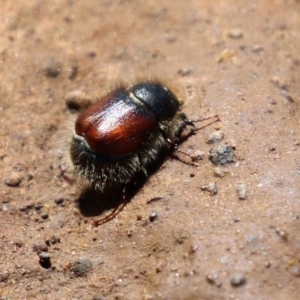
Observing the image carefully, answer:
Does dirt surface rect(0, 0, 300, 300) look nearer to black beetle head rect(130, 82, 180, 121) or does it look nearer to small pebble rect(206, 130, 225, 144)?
small pebble rect(206, 130, 225, 144)

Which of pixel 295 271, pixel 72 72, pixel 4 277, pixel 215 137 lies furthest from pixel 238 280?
pixel 72 72

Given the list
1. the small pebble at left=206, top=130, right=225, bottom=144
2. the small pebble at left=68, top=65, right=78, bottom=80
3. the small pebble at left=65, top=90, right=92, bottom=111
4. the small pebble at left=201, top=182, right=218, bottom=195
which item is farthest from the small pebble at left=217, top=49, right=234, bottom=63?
the small pebble at left=201, top=182, right=218, bottom=195

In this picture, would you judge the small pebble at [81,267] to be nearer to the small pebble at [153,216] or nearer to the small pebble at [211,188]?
the small pebble at [153,216]

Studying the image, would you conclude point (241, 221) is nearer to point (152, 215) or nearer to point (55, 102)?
point (152, 215)

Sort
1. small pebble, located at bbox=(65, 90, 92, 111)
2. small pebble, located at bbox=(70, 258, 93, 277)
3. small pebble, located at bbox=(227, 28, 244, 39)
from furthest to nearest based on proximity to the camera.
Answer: small pebble, located at bbox=(227, 28, 244, 39) < small pebble, located at bbox=(65, 90, 92, 111) < small pebble, located at bbox=(70, 258, 93, 277)

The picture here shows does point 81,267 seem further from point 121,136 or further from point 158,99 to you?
point 158,99
